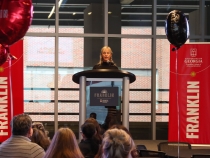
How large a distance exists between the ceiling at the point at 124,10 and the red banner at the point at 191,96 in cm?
201

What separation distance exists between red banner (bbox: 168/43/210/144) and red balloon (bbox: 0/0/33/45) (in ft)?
19.4

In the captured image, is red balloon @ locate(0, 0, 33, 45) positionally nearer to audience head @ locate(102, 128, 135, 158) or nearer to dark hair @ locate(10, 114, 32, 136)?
dark hair @ locate(10, 114, 32, 136)

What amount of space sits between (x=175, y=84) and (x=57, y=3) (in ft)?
11.6

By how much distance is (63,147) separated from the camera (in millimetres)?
3486

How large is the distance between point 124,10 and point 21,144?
7917 millimetres

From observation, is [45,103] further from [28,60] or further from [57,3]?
[57,3]

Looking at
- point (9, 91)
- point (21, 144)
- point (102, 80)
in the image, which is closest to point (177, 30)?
point (102, 80)

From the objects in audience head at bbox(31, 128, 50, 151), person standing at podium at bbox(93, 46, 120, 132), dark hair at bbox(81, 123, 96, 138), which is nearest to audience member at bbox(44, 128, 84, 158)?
audience head at bbox(31, 128, 50, 151)

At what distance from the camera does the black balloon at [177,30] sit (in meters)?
6.38

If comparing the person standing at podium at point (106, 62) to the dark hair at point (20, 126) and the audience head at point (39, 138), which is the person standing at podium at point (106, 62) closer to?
the audience head at point (39, 138)

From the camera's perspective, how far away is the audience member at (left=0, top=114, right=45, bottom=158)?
3861 millimetres

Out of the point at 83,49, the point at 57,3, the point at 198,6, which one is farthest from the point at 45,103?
the point at 198,6

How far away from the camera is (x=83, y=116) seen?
648cm

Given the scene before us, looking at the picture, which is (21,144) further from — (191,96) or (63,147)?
(191,96)
